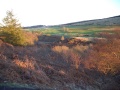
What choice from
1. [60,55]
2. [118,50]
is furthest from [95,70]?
[60,55]

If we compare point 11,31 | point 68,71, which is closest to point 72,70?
point 68,71

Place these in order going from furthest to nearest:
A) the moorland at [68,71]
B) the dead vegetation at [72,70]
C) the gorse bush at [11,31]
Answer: the gorse bush at [11,31]
the dead vegetation at [72,70]
the moorland at [68,71]

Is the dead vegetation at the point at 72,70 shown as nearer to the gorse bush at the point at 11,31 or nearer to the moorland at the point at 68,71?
the moorland at the point at 68,71

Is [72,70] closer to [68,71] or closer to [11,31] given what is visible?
[68,71]

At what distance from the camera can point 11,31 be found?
124 ft

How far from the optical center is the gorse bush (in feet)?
123

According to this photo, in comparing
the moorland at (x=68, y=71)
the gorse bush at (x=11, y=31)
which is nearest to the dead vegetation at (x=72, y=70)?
the moorland at (x=68, y=71)

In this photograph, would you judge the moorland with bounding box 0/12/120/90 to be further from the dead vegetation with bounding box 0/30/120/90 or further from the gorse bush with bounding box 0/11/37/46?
the gorse bush with bounding box 0/11/37/46

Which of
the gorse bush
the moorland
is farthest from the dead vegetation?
the gorse bush

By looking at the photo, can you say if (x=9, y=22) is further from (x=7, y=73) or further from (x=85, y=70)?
(x=7, y=73)

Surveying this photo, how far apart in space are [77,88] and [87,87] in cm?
101

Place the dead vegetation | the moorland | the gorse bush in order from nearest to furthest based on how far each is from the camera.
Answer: the moorland, the dead vegetation, the gorse bush

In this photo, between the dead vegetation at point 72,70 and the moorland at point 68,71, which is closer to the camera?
the moorland at point 68,71

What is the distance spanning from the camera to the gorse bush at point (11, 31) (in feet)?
123
